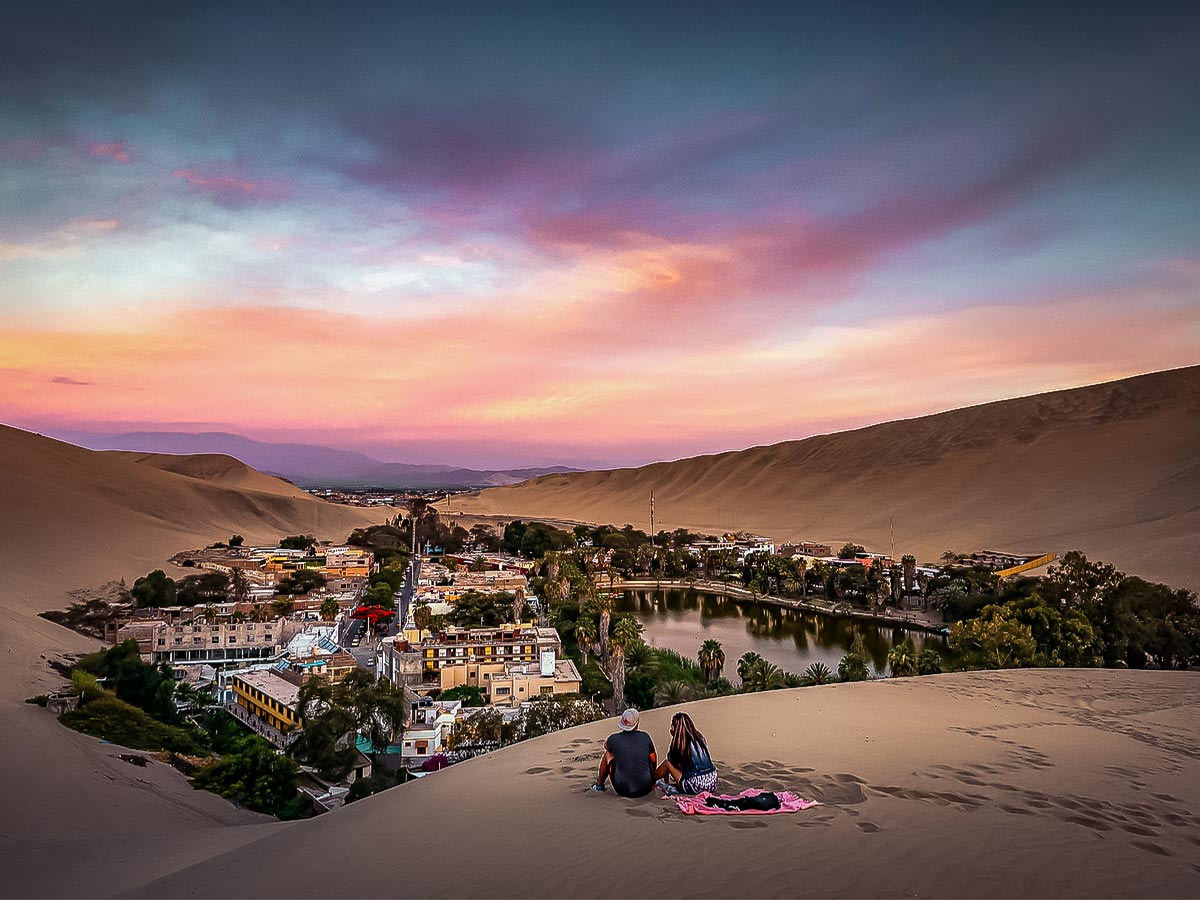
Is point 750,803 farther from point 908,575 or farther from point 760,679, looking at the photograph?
point 908,575

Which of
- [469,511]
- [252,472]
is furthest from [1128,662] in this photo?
[252,472]

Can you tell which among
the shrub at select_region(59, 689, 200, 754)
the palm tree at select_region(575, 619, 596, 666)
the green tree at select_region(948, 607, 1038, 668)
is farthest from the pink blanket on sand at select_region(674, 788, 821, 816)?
the palm tree at select_region(575, 619, 596, 666)

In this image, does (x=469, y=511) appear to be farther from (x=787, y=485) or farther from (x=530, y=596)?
(x=530, y=596)

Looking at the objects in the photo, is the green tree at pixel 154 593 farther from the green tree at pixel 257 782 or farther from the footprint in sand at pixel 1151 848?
the footprint in sand at pixel 1151 848

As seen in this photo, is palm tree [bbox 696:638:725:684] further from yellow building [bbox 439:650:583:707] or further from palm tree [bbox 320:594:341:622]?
palm tree [bbox 320:594:341:622]

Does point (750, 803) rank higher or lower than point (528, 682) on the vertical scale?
higher

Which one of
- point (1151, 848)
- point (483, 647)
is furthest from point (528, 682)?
point (1151, 848)
